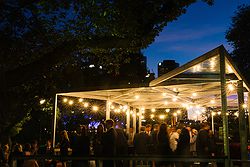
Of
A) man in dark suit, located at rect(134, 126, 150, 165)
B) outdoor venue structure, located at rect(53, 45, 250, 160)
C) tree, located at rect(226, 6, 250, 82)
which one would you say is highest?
tree, located at rect(226, 6, 250, 82)

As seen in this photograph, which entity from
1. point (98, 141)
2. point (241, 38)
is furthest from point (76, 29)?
point (241, 38)

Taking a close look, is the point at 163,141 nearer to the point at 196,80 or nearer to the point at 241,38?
the point at 196,80

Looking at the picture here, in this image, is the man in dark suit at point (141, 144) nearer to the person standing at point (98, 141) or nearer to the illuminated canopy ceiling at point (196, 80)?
the person standing at point (98, 141)

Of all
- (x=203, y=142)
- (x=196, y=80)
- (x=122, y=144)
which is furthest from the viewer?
(x=196, y=80)

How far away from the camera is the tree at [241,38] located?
28344 mm

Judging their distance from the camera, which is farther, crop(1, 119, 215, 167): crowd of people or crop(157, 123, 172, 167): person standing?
crop(157, 123, 172, 167): person standing

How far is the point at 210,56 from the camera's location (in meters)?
8.67

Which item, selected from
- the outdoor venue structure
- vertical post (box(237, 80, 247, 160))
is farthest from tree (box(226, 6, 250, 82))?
vertical post (box(237, 80, 247, 160))

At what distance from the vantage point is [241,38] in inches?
1136

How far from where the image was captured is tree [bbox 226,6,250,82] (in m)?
28.3

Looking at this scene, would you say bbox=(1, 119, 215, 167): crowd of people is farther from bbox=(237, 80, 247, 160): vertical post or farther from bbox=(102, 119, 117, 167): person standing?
bbox=(237, 80, 247, 160): vertical post

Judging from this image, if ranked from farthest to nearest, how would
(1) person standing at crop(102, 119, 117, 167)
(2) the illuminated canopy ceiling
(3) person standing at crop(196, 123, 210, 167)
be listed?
1. (3) person standing at crop(196, 123, 210, 167)
2. (1) person standing at crop(102, 119, 117, 167)
3. (2) the illuminated canopy ceiling

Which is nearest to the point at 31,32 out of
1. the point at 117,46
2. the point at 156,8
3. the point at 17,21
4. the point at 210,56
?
the point at 17,21

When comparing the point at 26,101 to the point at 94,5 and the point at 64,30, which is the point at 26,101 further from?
the point at 94,5
